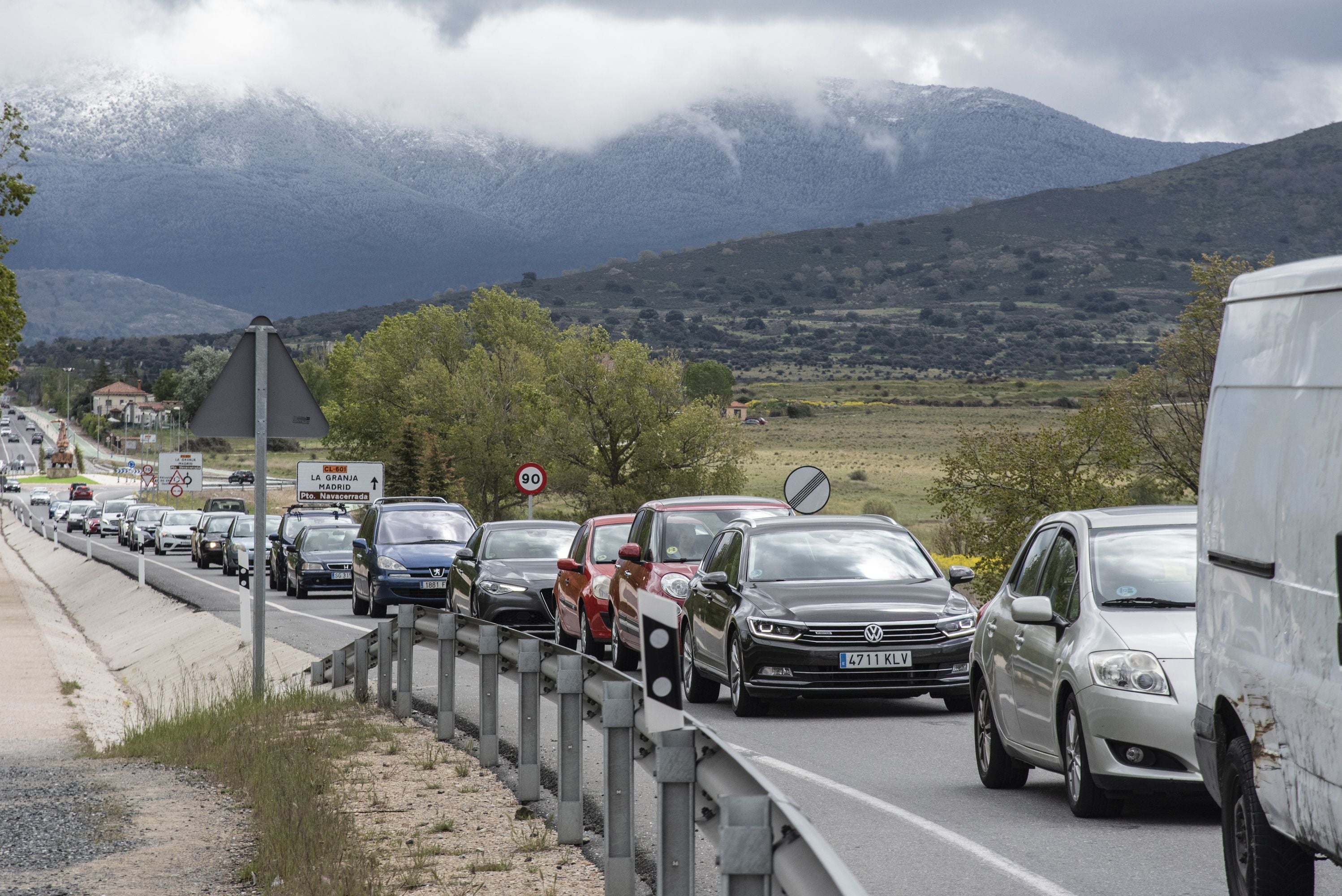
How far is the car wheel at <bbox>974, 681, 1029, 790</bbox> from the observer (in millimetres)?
10328

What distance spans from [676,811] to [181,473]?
64139mm

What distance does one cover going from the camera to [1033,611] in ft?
30.0

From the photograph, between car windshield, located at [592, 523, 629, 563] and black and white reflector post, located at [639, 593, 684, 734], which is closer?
black and white reflector post, located at [639, 593, 684, 734]

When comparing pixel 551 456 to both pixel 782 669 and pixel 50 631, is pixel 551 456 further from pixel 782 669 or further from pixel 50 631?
pixel 782 669

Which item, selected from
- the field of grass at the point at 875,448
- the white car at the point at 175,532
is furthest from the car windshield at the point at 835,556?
the white car at the point at 175,532

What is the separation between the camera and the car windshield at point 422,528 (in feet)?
98.7

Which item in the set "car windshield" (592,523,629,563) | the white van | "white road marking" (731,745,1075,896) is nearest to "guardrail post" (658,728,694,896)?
the white van

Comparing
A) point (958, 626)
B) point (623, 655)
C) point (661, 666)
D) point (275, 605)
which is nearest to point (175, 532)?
point (275, 605)

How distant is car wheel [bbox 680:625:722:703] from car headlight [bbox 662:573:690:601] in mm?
1289

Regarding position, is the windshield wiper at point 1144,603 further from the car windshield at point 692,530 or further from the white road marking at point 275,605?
the white road marking at point 275,605

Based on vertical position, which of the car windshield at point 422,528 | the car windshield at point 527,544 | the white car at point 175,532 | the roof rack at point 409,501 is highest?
the car windshield at point 527,544

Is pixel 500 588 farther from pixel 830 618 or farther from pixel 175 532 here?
pixel 175 532

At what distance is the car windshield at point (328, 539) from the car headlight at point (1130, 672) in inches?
1157

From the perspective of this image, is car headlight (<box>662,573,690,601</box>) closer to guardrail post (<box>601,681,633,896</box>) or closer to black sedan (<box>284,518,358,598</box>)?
guardrail post (<box>601,681,633,896</box>)
